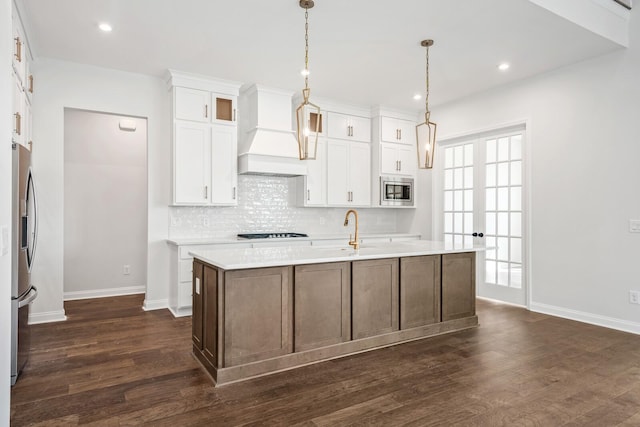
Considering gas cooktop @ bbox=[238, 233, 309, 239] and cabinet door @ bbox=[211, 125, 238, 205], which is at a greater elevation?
cabinet door @ bbox=[211, 125, 238, 205]

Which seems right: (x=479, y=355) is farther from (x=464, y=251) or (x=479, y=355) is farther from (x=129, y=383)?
(x=129, y=383)

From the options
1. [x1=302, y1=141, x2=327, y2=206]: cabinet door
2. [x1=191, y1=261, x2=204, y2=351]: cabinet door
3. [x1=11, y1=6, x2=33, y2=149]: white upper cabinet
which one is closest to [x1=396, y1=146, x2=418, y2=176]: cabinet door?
[x1=302, y1=141, x2=327, y2=206]: cabinet door

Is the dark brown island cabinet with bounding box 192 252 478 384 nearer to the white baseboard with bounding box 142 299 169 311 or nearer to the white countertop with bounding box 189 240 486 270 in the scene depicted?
the white countertop with bounding box 189 240 486 270

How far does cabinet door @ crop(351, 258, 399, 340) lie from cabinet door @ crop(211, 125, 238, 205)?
2332mm

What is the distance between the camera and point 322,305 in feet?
10.2

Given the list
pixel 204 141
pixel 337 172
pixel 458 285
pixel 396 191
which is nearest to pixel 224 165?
pixel 204 141

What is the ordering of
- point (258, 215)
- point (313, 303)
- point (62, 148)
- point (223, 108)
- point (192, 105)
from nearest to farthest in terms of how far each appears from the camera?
point (313, 303) → point (62, 148) → point (192, 105) → point (223, 108) → point (258, 215)

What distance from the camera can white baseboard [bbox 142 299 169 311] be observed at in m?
4.76

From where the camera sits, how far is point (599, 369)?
9.77 feet

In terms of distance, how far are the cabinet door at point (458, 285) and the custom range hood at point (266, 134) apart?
2339 millimetres

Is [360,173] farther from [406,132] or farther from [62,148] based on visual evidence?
[62,148]

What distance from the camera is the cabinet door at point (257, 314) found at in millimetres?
2734

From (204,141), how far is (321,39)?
195 cm

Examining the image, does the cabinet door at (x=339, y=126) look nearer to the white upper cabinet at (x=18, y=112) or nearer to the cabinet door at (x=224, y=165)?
the cabinet door at (x=224, y=165)
